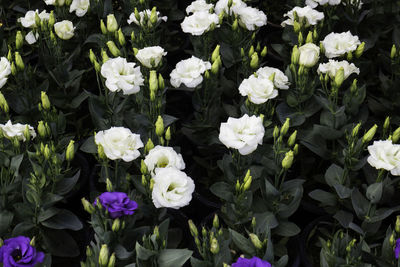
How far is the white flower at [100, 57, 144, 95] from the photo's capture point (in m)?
2.20

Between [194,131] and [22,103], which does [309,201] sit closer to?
[194,131]

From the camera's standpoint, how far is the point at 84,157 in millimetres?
2754

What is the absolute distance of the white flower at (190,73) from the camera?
2387 mm

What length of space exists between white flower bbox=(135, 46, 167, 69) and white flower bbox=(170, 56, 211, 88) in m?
0.11

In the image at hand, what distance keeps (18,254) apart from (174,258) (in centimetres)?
53

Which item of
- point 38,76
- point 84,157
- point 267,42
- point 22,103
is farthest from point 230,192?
point 267,42

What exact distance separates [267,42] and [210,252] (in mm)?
2301

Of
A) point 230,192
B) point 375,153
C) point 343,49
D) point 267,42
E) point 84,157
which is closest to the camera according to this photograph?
point 375,153

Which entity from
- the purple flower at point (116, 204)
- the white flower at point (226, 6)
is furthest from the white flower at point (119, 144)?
the white flower at point (226, 6)

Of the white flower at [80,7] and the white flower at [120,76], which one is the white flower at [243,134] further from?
the white flower at [80,7]

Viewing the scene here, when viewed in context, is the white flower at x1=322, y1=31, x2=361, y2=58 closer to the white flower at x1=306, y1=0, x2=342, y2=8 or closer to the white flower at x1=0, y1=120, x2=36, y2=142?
the white flower at x1=306, y1=0, x2=342, y2=8

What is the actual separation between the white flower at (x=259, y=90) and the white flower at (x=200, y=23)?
537 millimetres

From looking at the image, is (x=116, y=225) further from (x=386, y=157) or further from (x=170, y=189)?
(x=386, y=157)

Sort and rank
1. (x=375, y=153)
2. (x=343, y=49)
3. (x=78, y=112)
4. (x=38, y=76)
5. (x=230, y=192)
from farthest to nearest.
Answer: (x=78, y=112) < (x=38, y=76) < (x=343, y=49) < (x=230, y=192) < (x=375, y=153)
